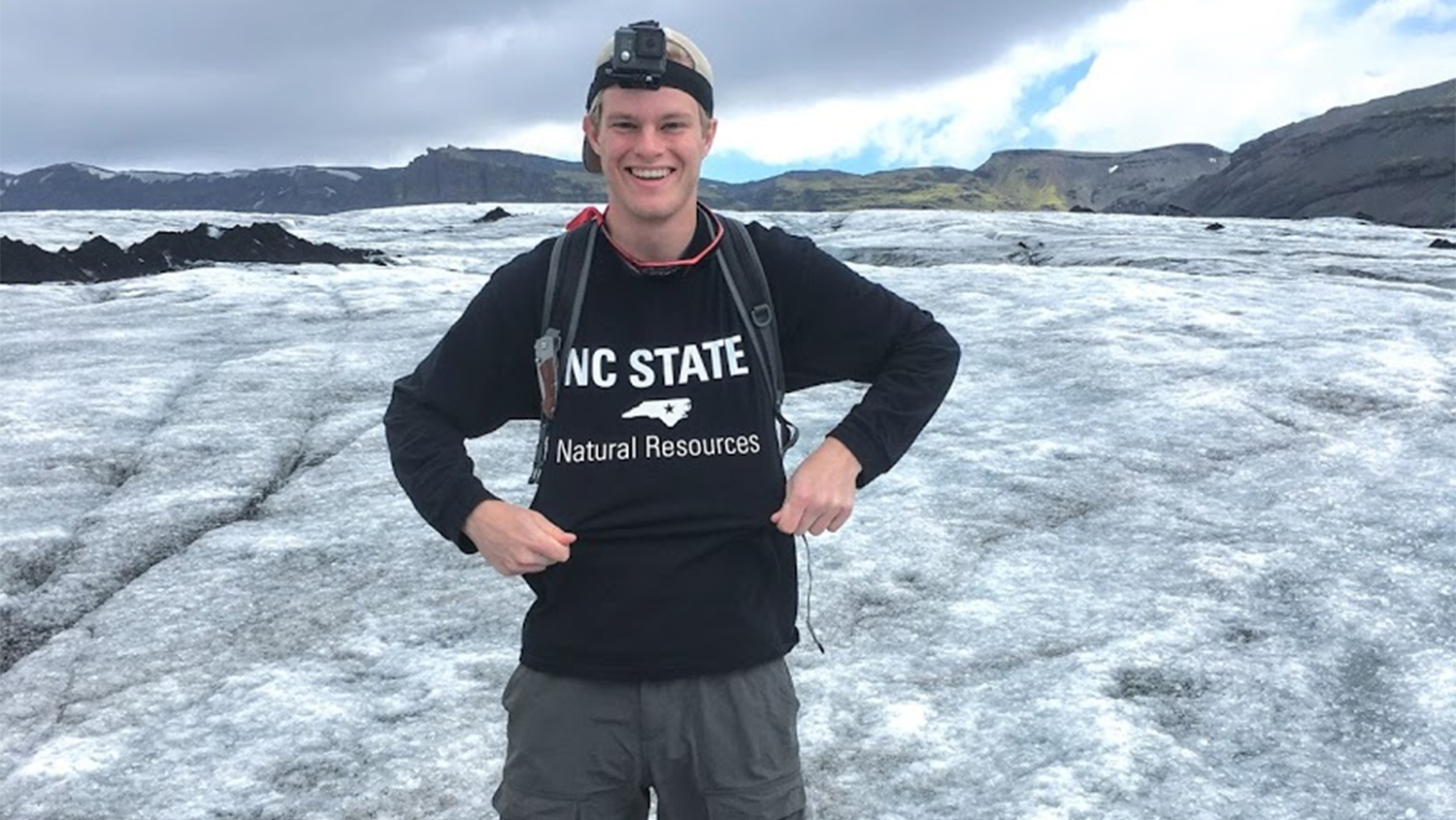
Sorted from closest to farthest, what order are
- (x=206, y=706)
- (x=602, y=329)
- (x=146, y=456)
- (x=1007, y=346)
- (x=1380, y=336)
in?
(x=602, y=329) → (x=206, y=706) → (x=146, y=456) → (x=1380, y=336) → (x=1007, y=346)

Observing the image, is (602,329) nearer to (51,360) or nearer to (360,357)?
(360,357)

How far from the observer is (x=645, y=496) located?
2.49 m

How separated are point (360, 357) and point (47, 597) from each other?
6601 millimetres

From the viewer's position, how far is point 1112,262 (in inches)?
928

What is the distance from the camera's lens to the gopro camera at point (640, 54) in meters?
2.47

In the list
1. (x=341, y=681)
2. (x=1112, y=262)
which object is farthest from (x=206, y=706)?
(x=1112, y=262)

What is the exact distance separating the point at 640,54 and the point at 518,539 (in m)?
1.23

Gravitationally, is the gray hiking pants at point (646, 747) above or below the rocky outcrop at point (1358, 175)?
below

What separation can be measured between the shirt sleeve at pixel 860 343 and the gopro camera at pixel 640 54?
0.52 metres

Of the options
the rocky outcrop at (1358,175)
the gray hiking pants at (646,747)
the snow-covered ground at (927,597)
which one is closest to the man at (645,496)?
the gray hiking pants at (646,747)

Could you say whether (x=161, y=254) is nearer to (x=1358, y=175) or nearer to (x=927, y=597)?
(x=927, y=597)

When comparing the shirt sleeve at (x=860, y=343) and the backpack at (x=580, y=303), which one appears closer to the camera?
the backpack at (x=580, y=303)

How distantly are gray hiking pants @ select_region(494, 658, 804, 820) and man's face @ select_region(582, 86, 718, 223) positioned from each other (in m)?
1.21

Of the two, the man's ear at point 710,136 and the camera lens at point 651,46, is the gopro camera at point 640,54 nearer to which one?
the camera lens at point 651,46
